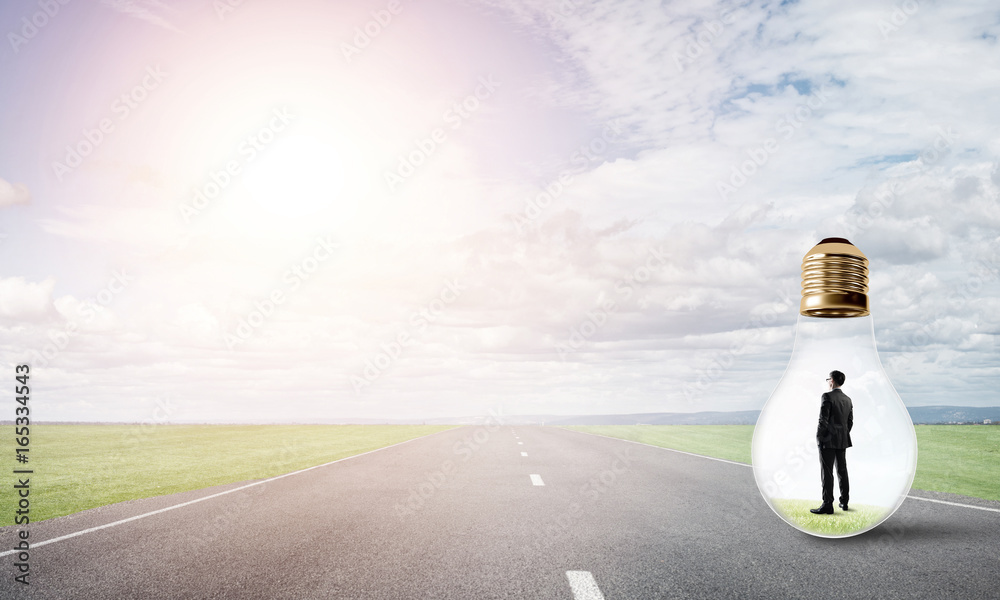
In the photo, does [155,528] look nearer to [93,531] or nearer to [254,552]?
[93,531]

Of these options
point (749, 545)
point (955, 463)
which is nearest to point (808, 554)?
point (749, 545)

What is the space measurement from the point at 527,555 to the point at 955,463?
59.9 feet

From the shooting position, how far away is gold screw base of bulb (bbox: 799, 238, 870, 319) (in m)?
4.29

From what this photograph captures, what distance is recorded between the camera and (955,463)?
19.6 m

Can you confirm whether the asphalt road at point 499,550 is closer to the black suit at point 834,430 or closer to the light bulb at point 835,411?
the light bulb at point 835,411

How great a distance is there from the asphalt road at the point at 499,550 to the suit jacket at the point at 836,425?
4.84ft

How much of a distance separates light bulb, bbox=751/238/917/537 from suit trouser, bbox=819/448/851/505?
20mm

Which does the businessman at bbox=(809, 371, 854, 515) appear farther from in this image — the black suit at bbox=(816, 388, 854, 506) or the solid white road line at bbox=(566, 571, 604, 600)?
the solid white road line at bbox=(566, 571, 604, 600)

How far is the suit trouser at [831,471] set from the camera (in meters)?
4.48

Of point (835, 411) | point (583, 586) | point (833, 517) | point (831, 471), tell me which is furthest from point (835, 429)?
point (583, 586)

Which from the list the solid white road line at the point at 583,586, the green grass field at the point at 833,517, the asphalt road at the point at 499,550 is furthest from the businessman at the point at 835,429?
the solid white road line at the point at 583,586

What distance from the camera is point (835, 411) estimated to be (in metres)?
4.46

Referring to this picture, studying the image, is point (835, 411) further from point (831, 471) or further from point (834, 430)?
point (831, 471)

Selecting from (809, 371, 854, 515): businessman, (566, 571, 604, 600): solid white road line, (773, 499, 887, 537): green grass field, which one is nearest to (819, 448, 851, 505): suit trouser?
(809, 371, 854, 515): businessman
